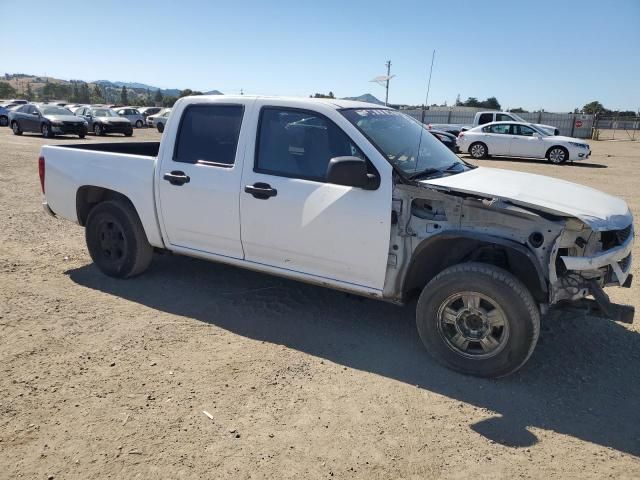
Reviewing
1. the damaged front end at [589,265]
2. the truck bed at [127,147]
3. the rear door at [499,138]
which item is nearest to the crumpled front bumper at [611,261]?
the damaged front end at [589,265]

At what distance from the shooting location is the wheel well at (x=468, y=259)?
11.4 feet

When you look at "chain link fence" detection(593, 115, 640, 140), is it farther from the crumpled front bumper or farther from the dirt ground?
the dirt ground

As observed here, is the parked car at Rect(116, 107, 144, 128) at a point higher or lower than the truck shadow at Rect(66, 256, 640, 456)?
higher

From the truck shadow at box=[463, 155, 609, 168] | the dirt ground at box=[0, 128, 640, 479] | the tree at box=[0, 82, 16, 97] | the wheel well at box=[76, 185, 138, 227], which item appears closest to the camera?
the dirt ground at box=[0, 128, 640, 479]

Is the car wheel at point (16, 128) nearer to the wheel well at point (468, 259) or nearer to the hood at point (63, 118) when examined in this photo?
the hood at point (63, 118)

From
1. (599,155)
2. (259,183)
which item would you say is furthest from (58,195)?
(599,155)

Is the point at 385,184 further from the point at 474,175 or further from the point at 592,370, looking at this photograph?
the point at 592,370

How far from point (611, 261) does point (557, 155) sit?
716 inches

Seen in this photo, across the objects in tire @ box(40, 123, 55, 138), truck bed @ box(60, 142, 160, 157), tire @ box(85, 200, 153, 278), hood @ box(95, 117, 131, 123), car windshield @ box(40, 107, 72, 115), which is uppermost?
car windshield @ box(40, 107, 72, 115)

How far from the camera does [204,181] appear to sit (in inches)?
178

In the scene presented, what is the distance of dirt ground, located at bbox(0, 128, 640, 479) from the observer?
2822 millimetres

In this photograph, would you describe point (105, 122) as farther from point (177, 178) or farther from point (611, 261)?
point (611, 261)

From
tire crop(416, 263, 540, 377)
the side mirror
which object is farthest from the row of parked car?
tire crop(416, 263, 540, 377)

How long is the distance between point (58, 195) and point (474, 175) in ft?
14.2
